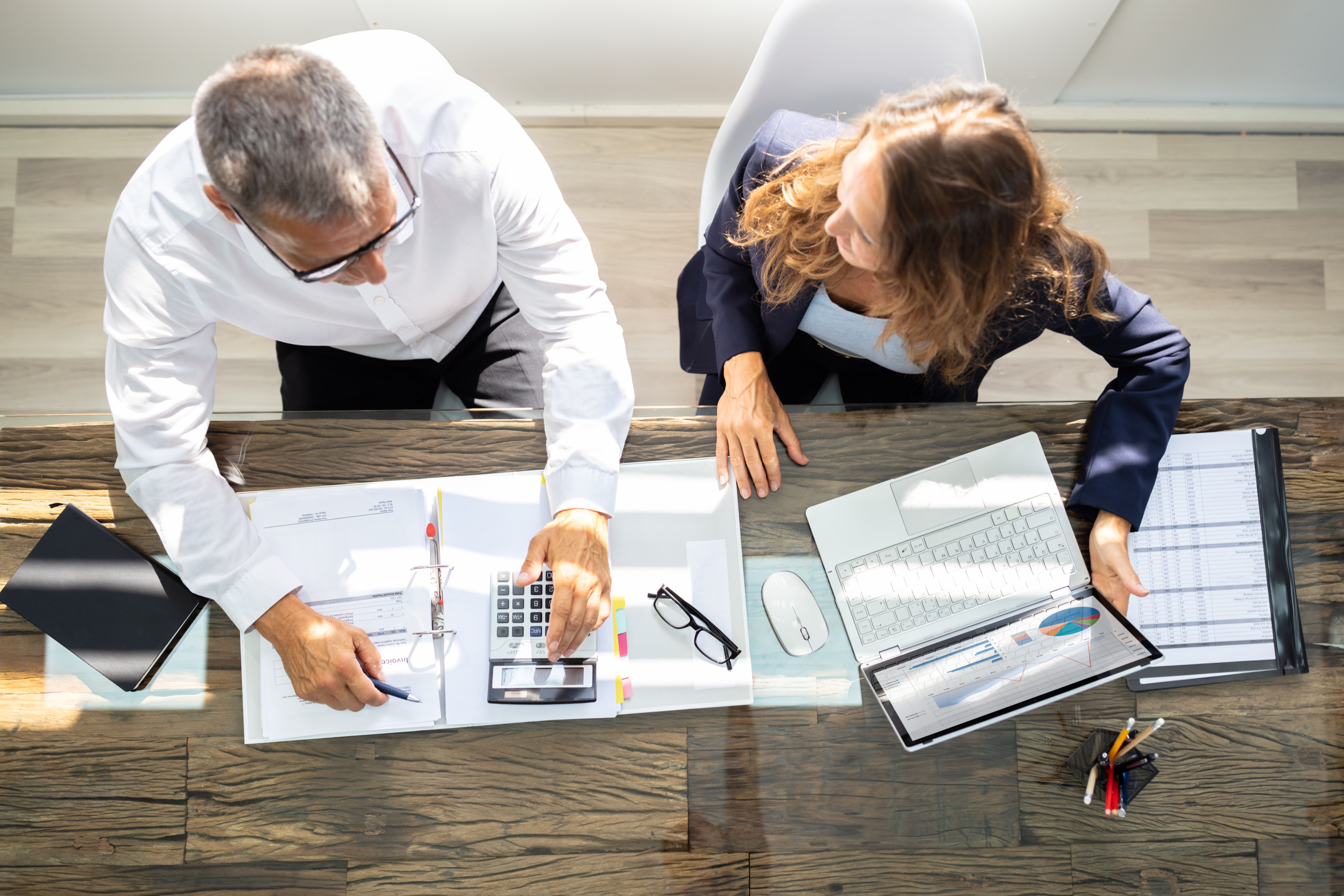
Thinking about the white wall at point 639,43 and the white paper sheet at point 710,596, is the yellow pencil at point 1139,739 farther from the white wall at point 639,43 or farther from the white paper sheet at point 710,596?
the white wall at point 639,43

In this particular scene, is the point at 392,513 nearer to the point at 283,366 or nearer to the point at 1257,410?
the point at 283,366

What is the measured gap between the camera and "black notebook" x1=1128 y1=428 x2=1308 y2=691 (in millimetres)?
1182

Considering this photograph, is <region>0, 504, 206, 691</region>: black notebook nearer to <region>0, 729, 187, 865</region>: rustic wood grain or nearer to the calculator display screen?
<region>0, 729, 187, 865</region>: rustic wood grain

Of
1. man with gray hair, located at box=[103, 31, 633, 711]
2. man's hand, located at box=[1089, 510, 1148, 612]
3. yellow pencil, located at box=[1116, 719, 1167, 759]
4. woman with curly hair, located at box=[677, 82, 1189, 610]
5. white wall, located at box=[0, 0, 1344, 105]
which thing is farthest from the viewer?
Result: white wall, located at box=[0, 0, 1344, 105]

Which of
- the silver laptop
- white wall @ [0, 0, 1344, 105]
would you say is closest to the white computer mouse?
the silver laptop

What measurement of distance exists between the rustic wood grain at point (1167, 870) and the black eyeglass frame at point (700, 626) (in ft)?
1.89

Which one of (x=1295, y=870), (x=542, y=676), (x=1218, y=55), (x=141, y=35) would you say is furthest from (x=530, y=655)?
(x=1218, y=55)

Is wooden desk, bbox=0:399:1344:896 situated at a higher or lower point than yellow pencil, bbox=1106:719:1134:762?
lower

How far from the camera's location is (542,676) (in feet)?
3.65

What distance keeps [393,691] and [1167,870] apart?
115 cm

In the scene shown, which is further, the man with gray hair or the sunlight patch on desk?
the sunlight patch on desk

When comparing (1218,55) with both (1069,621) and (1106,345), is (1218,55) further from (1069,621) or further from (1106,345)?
(1069,621)

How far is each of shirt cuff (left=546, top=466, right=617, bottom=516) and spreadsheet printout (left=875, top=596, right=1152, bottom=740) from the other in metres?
0.50

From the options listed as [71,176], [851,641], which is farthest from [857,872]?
[71,176]
